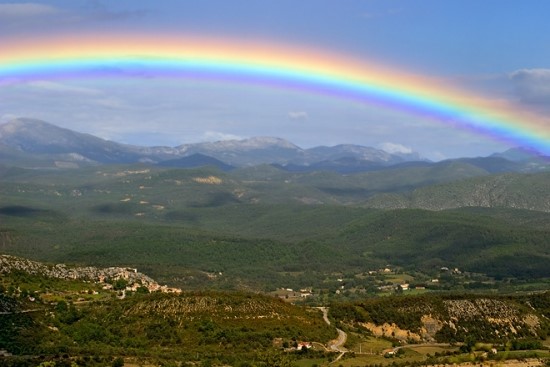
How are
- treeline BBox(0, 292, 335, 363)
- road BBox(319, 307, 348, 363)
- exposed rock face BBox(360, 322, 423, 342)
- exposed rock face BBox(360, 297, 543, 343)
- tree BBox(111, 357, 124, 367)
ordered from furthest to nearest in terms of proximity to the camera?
exposed rock face BBox(360, 297, 543, 343)
exposed rock face BBox(360, 322, 423, 342)
road BBox(319, 307, 348, 363)
treeline BBox(0, 292, 335, 363)
tree BBox(111, 357, 124, 367)

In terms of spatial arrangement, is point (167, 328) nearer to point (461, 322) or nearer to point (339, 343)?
point (339, 343)

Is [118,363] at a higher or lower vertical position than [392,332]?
higher

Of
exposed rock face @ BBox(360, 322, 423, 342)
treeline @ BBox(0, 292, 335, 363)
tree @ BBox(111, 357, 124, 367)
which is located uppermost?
tree @ BBox(111, 357, 124, 367)

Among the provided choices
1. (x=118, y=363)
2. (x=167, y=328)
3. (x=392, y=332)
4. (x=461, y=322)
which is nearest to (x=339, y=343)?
(x=392, y=332)

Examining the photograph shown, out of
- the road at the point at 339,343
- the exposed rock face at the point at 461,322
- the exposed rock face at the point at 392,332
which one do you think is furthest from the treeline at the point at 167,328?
the exposed rock face at the point at 461,322

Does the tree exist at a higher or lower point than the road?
higher

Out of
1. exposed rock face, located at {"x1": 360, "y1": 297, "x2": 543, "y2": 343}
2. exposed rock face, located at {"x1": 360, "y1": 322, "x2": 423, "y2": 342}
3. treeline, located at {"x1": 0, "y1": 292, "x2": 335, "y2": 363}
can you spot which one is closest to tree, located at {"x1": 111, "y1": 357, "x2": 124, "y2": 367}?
treeline, located at {"x1": 0, "y1": 292, "x2": 335, "y2": 363}

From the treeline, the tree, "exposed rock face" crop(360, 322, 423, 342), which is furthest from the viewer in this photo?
"exposed rock face" crop(360, 322, 423, 342)

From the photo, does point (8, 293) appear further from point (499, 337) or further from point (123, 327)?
point (499, 337)

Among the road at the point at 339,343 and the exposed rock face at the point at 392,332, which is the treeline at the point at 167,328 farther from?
the exposed rock face at the point at 392,332

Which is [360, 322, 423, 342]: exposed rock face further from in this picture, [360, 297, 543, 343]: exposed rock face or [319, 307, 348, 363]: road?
[319, 307, 348, 363]: road

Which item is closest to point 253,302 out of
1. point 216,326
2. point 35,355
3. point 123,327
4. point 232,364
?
point 216,326
